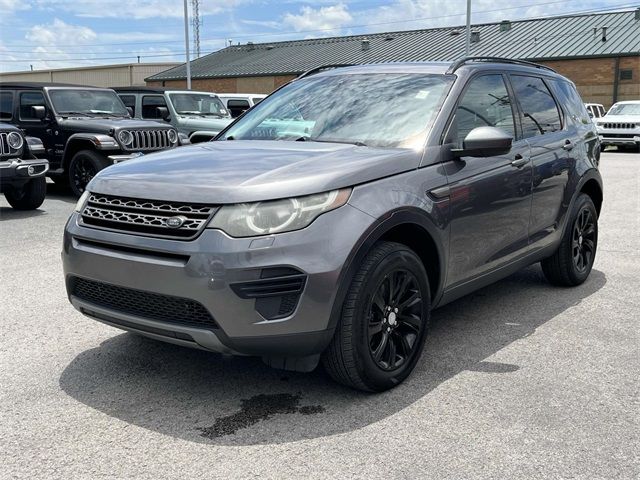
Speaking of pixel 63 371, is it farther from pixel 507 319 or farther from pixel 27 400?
pixel 507 319

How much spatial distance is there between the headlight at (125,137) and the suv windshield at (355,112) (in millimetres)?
6528

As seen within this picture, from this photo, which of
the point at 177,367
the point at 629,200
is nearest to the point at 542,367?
the point at 177,367

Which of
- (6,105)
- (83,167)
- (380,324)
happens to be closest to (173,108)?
(6,105)

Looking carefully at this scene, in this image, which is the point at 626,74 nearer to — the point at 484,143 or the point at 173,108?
the point at 173,108

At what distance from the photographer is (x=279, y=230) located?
3172 mm

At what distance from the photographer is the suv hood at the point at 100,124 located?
11125mm

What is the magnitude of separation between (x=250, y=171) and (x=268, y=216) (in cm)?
33

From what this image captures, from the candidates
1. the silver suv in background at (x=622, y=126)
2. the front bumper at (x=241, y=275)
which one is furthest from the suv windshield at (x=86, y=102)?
the silver suv in background at (x=622, y=126)

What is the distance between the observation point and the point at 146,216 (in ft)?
10.9

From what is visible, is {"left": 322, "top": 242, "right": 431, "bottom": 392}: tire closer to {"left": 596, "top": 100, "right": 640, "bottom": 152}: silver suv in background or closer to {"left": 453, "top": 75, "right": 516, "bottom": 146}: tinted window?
{"left": 453, "top": 75, "right": 516, "bottom": 146}: tinted window

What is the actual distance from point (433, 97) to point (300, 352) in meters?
1.93

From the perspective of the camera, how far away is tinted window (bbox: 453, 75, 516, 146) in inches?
170

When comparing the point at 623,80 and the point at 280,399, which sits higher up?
the point at 623,80

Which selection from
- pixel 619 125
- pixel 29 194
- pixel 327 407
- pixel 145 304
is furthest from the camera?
pixel 619 125
